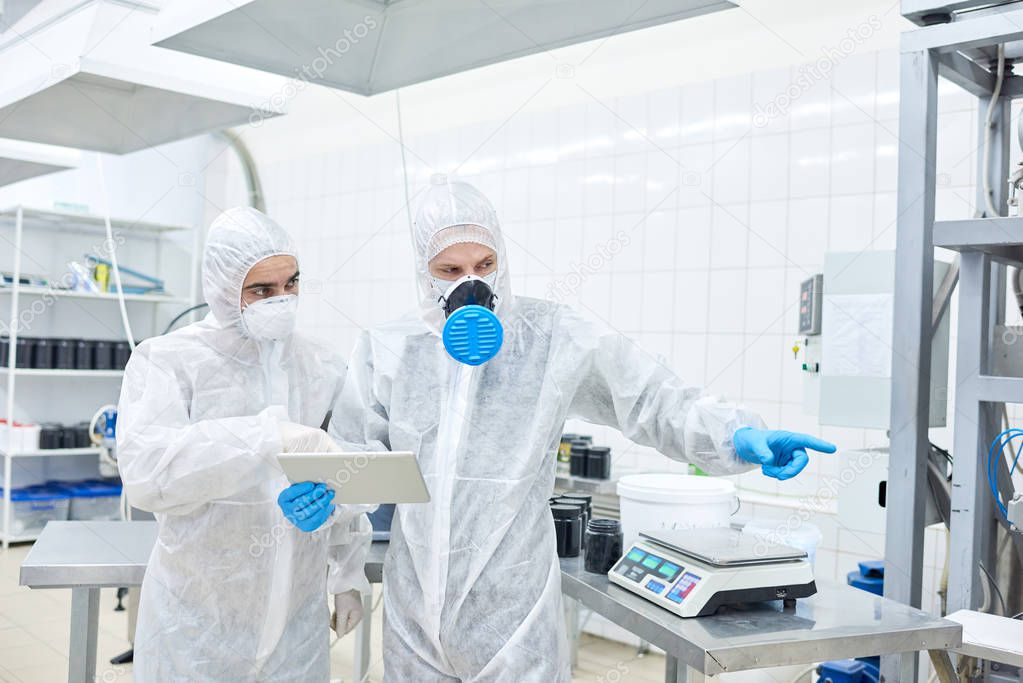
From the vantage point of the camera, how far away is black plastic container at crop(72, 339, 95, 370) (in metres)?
4.85

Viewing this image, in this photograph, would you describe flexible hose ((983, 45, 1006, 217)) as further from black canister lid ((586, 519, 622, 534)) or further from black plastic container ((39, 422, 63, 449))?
black plastic container ((39, 422, 63, 449))

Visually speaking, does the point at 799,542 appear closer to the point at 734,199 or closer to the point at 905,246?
the point at 905,246

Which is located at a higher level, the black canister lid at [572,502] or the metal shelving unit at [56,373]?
the metal shelving unit at [56,373]

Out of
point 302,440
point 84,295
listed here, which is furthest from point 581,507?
point 84,295

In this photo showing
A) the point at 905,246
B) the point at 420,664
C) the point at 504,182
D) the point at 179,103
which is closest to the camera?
the point at 420,664

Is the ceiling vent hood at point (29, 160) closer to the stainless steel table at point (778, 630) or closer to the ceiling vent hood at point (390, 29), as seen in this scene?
the ceiling vent hood at point (390, 29)

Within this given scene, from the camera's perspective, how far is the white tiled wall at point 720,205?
2.96 metres

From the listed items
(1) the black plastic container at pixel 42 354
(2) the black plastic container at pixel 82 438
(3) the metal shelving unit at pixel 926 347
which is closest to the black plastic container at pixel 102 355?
(1) the black plastic container at pixel 42 354

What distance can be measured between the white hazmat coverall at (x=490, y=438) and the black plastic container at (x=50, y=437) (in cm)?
380

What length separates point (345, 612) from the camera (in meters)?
1.63

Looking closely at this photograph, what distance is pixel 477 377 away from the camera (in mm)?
1449

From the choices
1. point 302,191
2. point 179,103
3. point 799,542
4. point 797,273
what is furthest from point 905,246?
point 302,191

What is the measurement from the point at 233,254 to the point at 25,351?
12.5 ft

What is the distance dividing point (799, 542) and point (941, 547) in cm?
82
